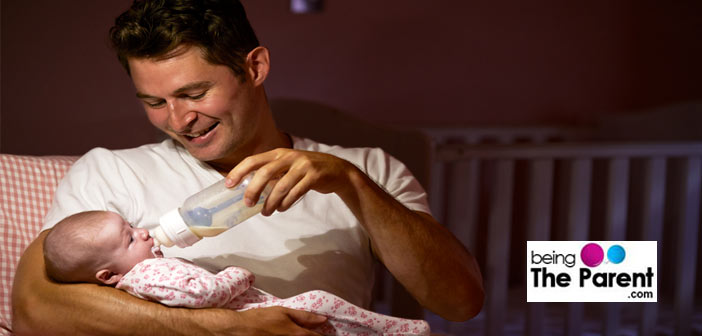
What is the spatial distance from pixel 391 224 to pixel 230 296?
1.06ft

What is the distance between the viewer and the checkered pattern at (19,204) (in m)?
1.50

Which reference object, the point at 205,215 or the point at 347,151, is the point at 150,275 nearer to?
the point at 205,215

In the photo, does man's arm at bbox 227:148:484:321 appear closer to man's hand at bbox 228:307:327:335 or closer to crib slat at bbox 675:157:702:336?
man's hand at bbox 228:307:327:335

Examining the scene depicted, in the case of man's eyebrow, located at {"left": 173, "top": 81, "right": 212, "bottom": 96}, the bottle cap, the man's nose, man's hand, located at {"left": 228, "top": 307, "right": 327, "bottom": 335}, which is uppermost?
man's eyebrow, located at {"left": 173, "top": 81, "right": 212, "bottom": 96}

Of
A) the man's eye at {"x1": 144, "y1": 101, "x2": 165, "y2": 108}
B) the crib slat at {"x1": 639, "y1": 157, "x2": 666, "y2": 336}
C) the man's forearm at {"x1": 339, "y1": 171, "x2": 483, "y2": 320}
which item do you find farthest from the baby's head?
the crib slat at {"x1": 639, "y1": 157, "x2": 666, "y2": 336}

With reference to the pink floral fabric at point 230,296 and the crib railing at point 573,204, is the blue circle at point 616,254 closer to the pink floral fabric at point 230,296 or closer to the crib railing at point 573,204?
the crib railing at point 573,204

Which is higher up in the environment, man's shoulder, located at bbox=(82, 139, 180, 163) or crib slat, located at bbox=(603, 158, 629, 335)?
man's shoulder, located at bbox=(82, 139, 180, 163)

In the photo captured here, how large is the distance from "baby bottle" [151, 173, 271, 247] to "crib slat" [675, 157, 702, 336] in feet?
5.78

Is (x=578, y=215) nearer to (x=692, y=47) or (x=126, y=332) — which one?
(x=692, y=47)

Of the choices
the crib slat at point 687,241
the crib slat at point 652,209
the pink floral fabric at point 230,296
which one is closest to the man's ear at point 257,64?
the pink floral fabric at point 230,296

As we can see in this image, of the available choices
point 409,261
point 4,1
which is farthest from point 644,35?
point 4,1

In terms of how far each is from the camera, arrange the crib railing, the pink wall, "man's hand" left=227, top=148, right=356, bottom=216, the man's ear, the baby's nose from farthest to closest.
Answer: the pink wall, the crib railing, the man's ear, the baby's nose, "man's hand" left=227, top=148, right=356, bottom=216

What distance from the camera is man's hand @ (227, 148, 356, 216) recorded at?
41.4 inches

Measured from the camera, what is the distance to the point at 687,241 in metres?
2.32
